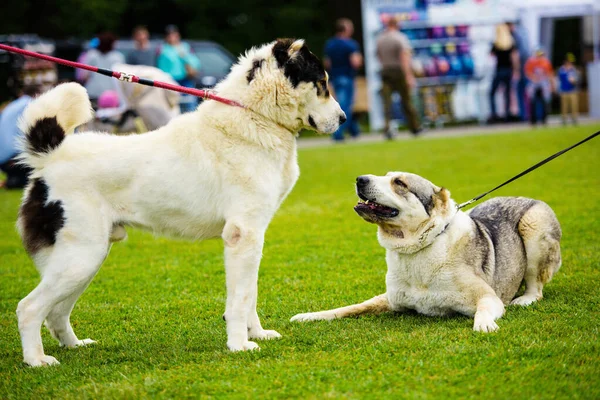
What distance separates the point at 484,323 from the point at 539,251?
A: 1318mm

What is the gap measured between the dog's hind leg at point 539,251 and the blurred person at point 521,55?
19.1 meters

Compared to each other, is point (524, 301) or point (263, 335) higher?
point (263, 335)

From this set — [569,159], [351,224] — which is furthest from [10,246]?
[569,159]

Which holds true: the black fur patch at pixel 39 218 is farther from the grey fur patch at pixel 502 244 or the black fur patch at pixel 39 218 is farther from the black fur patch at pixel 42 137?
the grey fur patch at pixel 502 244

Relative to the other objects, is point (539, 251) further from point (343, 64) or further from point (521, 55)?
point (521, 55)

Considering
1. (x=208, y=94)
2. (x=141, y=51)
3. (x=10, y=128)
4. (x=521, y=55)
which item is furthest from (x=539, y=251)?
(x=521, y=55)

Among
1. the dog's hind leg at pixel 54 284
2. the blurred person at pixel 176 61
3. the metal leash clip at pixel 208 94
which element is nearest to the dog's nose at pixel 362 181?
the metal leash clip at pixel 208 94

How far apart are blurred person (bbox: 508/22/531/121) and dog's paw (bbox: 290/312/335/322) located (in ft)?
66.2

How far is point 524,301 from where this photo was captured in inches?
234

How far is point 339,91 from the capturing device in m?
21.0

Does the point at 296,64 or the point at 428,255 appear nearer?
the point at 296,64

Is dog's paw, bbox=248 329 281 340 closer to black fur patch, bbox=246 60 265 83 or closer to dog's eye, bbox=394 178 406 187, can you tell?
dog's eye, bbox=394 178 406 187

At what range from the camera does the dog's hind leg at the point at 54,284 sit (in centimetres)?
477

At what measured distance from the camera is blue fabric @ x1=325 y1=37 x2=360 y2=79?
67.8 ft
